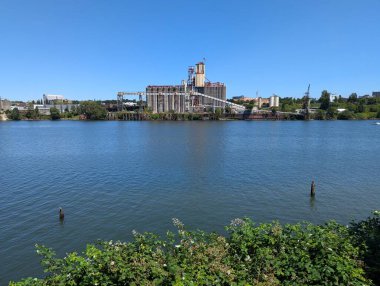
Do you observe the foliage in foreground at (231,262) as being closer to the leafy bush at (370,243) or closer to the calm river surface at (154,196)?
the leafy bush at (370,243)

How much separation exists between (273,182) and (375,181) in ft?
44.1

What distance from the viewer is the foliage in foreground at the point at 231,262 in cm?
805

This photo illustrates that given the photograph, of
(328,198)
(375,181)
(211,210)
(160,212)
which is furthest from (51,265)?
(375,181)

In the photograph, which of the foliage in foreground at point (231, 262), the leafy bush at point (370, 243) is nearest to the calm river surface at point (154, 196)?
the foliage in foreground at point (231, 262)

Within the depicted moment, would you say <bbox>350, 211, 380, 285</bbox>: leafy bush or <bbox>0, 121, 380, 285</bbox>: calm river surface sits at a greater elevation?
<bbox>350, 211, 380, 285</bbox>: leafy bush

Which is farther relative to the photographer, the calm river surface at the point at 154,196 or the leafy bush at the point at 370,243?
the calm river surface at the point at 154,196

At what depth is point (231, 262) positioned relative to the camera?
9414mm

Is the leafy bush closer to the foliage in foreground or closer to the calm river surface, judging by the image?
the foliage in foreground

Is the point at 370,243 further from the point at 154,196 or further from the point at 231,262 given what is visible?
the point at 154,196

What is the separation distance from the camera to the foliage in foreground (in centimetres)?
805

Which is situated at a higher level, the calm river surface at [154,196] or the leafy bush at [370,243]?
the leafy bush at [370,243]

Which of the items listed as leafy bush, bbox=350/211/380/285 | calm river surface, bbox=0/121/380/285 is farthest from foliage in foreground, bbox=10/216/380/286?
calm river surface, bbox=0/121/380/285

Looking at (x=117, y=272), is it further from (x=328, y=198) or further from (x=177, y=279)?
(x=328, y=198)

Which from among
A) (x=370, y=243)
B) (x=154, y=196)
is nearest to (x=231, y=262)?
(x=370, y=243)
